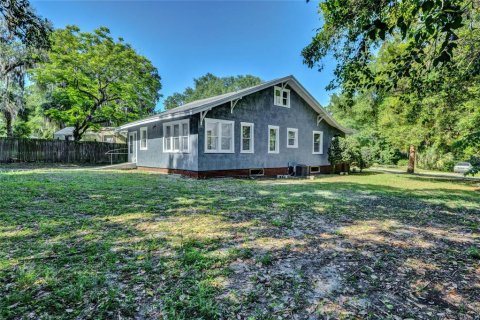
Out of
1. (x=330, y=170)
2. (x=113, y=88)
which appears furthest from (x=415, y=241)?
(x=113, y=88)

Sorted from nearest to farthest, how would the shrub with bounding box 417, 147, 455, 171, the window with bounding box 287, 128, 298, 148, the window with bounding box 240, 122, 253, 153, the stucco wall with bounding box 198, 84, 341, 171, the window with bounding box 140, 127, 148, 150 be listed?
the stucco wall with bounding box 198, 84, 341, 171 < the window with bounding box 240, 122, 253, 153 < the window with bounding box 287, 128, 298, 148 < the window with bounding box 140, 127, 148, 150 < the shrub with bounding box 417, 147, 455, 171

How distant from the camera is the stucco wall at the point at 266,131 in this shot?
12.2m

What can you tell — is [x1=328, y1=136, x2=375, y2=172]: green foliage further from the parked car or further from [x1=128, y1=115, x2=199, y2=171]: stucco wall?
the parked car

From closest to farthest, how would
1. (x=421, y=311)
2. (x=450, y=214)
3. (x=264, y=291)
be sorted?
1. (x=421, y=311)
2. (x=264, y=291)
3. (x=450, y=214)

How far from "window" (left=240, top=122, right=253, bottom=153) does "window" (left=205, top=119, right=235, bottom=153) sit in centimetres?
74

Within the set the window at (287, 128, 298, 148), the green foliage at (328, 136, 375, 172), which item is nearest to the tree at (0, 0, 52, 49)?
the window at (287, 128, 298, 148)

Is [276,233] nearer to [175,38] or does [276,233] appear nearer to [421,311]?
[421,311]

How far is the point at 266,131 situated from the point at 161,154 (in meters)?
5.86

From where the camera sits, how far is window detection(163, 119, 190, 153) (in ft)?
40.7

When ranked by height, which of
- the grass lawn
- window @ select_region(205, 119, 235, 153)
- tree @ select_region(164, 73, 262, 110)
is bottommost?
the grass lawn

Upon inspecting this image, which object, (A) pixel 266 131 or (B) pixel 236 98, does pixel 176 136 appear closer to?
(B) pixel 236 98

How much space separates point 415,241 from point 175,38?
26.5 m

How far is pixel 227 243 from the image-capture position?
385cm

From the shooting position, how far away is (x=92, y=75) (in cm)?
2005
